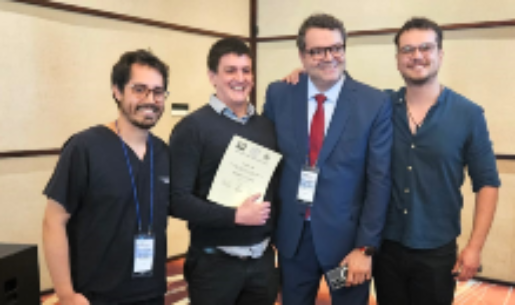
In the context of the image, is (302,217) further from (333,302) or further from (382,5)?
(382,5)

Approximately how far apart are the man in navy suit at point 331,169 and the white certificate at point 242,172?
0.40 feet

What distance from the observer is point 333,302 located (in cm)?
186

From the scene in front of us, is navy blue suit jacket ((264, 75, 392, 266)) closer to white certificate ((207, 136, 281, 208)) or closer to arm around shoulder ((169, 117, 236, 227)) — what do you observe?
white certificate ((207, 136, 281, 208))

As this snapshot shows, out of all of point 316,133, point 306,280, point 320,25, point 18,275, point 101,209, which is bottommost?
point 306,280

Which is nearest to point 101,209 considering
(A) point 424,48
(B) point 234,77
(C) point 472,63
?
(B) point 234,77

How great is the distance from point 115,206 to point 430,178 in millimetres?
1244

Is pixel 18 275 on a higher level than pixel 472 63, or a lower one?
lower

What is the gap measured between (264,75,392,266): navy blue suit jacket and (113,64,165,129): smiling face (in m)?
0.55

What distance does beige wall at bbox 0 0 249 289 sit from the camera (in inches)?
112

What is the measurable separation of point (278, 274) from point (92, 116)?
81.6 inches

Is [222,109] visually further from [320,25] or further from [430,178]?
[430,178]

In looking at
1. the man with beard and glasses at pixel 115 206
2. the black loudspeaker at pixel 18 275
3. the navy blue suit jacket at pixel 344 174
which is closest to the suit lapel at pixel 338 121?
the navy blue suit jacket at pixel 344 174

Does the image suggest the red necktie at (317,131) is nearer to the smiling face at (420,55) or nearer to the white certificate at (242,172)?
the white certificate at (242,172)

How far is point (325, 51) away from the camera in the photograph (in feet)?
5.70
